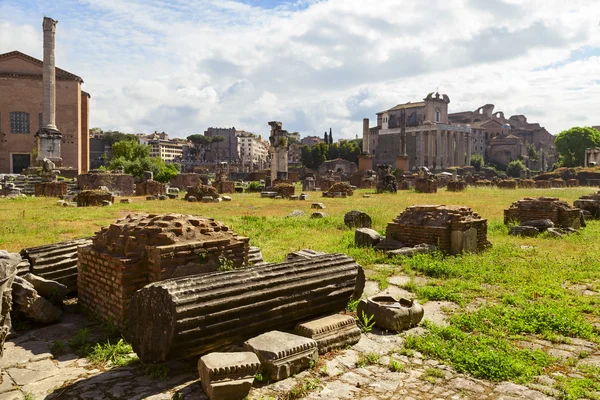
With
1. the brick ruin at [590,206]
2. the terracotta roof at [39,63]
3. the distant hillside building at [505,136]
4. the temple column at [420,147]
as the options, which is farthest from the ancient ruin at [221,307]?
the distant hillside building at [505,136]

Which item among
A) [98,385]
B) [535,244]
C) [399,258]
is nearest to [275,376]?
[98,385]

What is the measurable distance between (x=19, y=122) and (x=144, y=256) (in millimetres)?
46989

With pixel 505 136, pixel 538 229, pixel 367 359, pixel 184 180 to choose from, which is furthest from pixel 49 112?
pixel 505 136

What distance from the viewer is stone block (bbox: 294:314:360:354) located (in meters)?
4.53

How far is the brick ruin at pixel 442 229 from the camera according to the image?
9453 mm

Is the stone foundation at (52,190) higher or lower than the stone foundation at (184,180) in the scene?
lower

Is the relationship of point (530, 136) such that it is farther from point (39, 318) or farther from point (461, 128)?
point (39, 318)

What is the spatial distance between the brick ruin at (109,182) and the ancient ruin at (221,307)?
25850 millimetres

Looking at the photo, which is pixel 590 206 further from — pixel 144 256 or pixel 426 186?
pixel 426 186

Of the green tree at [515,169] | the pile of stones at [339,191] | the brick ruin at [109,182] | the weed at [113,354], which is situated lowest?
the weed at [113,354]

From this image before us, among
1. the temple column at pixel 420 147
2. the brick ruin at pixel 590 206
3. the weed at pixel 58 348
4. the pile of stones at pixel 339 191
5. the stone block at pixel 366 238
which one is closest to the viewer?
the weed at pixel 58 348

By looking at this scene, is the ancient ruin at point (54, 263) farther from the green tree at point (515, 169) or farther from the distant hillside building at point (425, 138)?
the green tree at point (515, 169)

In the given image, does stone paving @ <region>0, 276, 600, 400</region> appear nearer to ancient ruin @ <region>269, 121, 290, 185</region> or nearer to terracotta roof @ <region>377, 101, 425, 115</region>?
ancient ruin @ <region>269, 121, 290, 185</region>

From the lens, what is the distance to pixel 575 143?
68.8 meters
